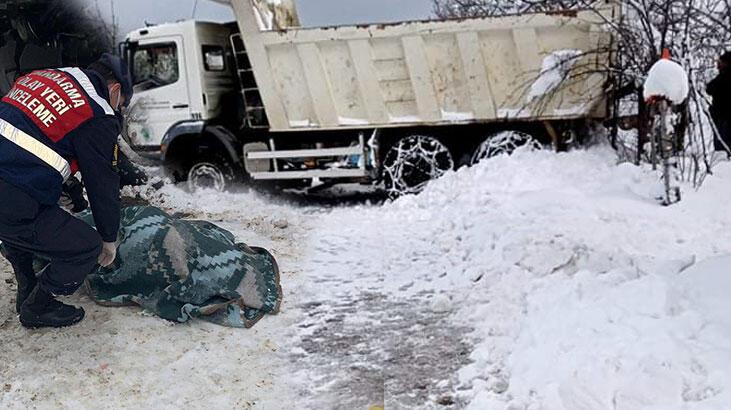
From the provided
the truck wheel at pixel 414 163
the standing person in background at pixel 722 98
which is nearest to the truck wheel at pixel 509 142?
the truck wheel at pixel 414 163

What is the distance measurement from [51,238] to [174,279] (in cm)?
87

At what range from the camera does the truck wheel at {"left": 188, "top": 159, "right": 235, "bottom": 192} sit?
9.49 meters

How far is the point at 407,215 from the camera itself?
25.5ft

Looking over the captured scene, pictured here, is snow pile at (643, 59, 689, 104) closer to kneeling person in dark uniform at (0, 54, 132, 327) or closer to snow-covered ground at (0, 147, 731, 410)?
snow-covered ground at (0, 147, 731, 410)

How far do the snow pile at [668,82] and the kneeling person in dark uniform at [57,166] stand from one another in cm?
452

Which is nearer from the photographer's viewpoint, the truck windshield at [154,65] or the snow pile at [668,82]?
the snow pile at [668,82]

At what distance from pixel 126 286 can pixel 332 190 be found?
656 cm

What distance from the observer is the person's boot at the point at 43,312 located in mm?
3762

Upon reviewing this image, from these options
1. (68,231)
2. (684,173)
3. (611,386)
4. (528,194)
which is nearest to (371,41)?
(528,194)

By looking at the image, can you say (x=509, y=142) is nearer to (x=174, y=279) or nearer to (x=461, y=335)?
(x=461, y=335)

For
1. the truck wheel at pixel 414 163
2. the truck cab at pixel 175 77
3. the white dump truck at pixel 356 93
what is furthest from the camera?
the truck cab at pixel 175 77

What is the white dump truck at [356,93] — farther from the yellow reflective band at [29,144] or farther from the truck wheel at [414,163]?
the yellow reflective band at [29,144]

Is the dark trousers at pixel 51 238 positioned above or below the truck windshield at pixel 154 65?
below

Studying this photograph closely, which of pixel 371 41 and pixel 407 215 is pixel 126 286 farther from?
pixel 371 41
